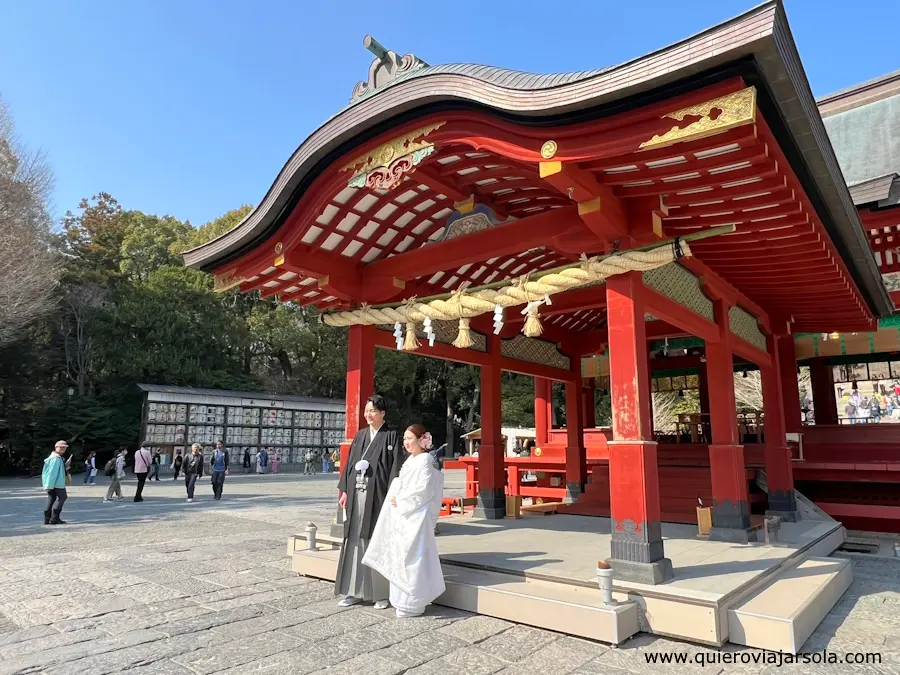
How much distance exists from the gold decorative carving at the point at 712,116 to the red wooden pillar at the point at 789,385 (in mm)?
7855

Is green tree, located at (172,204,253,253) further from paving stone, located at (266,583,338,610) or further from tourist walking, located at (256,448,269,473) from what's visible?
paving stone, located at (266,583,338,610)

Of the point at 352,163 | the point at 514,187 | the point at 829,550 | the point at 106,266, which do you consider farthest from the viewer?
the point at 106,266

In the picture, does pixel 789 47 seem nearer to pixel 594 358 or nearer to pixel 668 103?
pixel 668 103

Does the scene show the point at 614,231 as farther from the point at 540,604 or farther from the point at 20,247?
the point at 20,247

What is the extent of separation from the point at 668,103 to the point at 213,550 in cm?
719

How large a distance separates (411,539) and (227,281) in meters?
4.64


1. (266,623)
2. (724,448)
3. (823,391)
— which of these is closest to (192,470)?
(266,623)

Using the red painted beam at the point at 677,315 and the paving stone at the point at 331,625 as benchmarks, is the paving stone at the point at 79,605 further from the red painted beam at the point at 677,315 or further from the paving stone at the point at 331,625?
the red painted beam at the point at 677,315

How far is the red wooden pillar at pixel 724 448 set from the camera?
6535 mm

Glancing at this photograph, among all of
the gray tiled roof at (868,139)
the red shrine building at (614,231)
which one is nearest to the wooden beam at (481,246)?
the red shrine building at (614,231)

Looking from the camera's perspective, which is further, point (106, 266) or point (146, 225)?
point (146, 225)

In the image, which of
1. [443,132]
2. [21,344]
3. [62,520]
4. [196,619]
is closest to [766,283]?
[443,132]

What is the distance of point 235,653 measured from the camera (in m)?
3.58

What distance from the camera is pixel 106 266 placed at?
3045cm
